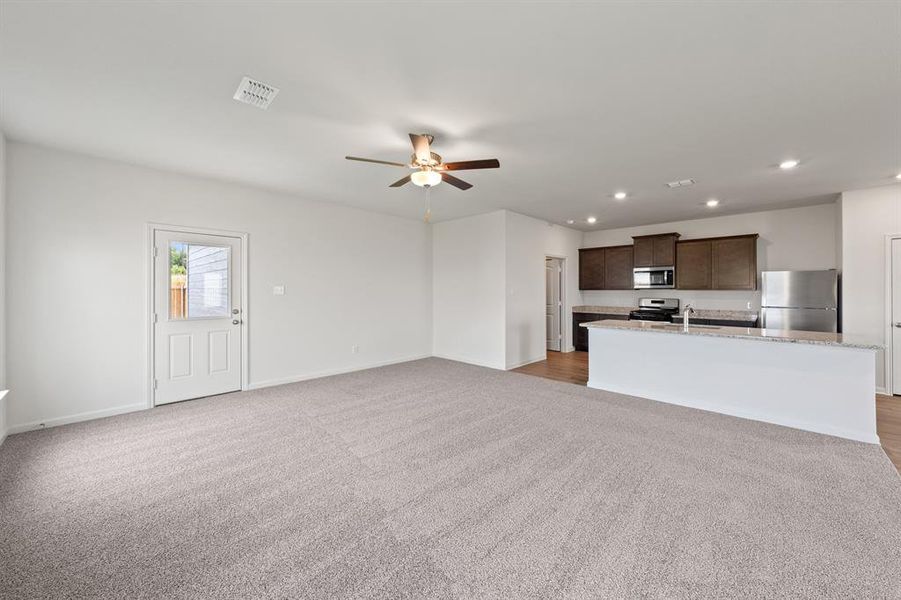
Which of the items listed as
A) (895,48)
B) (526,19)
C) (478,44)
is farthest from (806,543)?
(478,44)

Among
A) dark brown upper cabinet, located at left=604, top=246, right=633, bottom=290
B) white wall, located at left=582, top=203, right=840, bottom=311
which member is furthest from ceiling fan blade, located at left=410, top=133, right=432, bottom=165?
white wall, located at left=582, top=203, right=840, bottom=311

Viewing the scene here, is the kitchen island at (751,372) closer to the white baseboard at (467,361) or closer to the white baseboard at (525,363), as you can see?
the white baseboard at (525,363)

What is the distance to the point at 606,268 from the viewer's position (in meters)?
7.83

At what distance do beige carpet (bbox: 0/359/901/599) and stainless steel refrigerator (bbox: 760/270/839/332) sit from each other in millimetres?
2659

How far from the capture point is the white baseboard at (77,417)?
3.44m

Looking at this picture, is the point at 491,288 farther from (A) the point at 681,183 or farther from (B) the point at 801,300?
(B) the point at 801,300

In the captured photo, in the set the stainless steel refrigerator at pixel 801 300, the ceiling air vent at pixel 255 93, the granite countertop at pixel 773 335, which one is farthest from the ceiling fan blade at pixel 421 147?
the stainless steel refrigerator at pixel 801 300

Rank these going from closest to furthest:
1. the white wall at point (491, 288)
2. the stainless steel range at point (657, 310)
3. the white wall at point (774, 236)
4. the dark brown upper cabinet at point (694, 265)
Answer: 1. the white wall at point (774, 236)
2. the white wall at point (491, 288)
3. the dark brown upper cabinet at point (694, 265)
4. the stainless steel range at point (657, 310)

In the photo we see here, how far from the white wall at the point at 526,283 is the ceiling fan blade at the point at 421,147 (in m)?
3.18

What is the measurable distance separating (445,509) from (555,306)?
6376 millimetres

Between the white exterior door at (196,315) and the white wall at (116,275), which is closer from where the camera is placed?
the white wall at (116,275)

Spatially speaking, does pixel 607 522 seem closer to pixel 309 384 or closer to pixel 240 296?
pixel 309 384

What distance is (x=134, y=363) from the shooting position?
13.2 ft

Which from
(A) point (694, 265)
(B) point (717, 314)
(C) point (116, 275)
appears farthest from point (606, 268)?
(C) point (116, 275)
